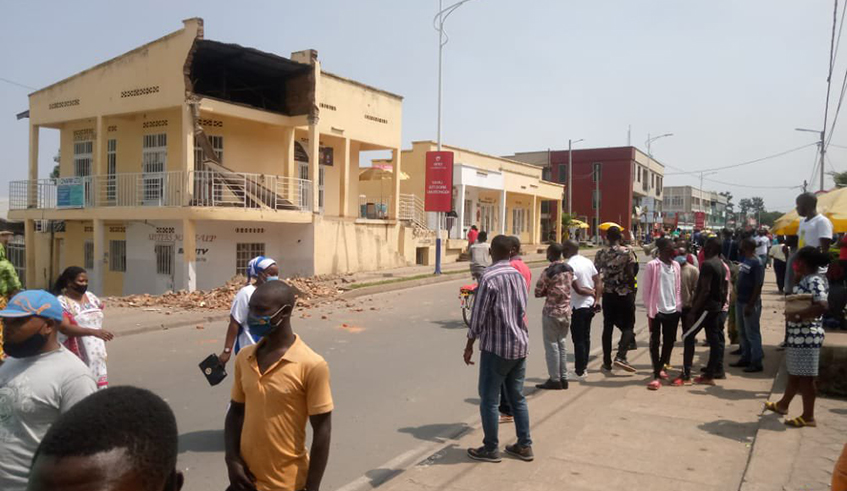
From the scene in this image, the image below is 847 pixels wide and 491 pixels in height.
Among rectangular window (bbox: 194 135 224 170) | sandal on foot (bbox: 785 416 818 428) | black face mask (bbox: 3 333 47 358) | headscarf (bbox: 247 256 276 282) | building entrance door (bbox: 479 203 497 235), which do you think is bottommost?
sandal on foot (bbox: 785 416 818 428)

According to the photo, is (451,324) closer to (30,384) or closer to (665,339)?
(665,339)

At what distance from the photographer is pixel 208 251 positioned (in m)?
20.2

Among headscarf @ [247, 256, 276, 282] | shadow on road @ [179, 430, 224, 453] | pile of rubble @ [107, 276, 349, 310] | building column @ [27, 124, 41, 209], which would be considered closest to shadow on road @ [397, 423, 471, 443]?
shadow on road @ [179, 430, 224, 453]

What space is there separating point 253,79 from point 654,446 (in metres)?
19.6

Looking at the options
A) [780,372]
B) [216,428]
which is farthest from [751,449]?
[216,428]

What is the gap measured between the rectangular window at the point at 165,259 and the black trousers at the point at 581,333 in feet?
52.6

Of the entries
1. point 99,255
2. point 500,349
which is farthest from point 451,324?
point 99,255

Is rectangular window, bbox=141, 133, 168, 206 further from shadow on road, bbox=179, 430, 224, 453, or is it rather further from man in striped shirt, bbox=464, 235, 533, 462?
man in striped shirt, bbox=464, 235, 533, 462

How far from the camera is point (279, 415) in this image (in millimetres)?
2947

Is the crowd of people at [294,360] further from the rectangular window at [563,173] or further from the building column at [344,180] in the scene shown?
the rectangular window at [563,173]

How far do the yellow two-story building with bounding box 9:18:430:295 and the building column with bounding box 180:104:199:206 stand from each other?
3 centimetres

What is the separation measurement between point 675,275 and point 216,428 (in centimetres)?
563

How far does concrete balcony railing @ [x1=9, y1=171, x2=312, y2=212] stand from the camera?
18.7m

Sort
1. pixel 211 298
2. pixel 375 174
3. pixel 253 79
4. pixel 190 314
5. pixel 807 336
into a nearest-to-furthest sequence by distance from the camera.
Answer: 1. pixel 807 336
2. pixel 190 314
3. pixel 211 298
4. pixel 253 79
5. pixel 375 174
